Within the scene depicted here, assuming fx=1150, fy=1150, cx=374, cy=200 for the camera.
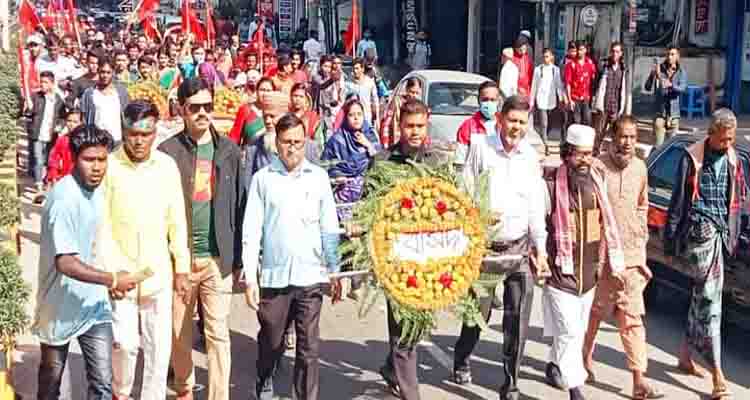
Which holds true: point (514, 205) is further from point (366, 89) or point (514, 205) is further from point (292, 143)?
point (366, 89)

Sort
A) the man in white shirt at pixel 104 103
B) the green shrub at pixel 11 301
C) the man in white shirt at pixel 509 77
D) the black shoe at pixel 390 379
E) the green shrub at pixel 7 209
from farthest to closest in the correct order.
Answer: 1. the man in white shirt at pixel 509 77
2. the man in white shirt at pixel 104 103
3. the green shrub at pixel 7 209
4. the black shoe at pixel 390 379
5. the green shrub at pixel 11 301

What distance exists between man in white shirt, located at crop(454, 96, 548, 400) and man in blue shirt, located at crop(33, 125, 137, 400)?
220 cm

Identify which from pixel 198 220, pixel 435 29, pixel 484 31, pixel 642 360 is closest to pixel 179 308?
pixel 198 220

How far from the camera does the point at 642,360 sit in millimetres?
7113

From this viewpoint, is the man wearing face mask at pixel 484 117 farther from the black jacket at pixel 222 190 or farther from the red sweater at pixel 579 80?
the red sweater at pixel 579 80

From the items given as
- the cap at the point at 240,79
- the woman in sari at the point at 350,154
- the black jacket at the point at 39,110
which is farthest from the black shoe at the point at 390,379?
the cap at the point at 240,79

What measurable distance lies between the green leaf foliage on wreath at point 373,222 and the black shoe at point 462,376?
122 cm

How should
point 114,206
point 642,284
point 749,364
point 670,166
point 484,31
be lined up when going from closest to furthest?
1. point 114,206
2. point 642,284
3. point 749,364
4. point 670,166
5. point 484,31

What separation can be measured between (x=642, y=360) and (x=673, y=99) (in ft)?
35.1

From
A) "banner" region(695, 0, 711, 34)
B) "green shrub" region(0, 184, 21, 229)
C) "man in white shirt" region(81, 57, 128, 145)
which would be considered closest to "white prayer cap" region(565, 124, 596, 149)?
"green shrub" region(0, 184, 21, 229)

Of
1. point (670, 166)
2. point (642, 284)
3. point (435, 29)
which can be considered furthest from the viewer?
point (435, 29)

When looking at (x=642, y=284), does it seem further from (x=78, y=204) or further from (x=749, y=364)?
(x=78, y=204)

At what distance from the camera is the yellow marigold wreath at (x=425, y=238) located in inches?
243

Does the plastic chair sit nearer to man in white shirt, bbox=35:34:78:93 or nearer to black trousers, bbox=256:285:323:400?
man in white shirt, bbox=35:34:78:93
